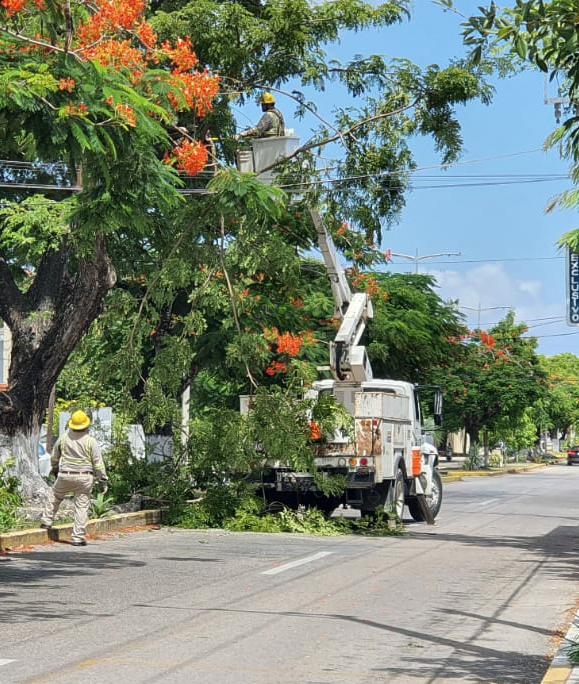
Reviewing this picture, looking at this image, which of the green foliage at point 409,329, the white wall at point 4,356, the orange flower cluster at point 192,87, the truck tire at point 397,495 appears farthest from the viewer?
the white wall at point 4,356

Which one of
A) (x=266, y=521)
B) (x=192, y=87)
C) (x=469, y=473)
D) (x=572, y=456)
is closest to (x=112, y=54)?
(x=192, y=87)

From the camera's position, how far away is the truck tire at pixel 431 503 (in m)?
24.1

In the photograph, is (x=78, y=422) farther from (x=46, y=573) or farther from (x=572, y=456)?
(x=572, y=456)

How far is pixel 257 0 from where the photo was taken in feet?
75.7

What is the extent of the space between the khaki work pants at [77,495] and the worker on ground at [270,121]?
736 centimetres

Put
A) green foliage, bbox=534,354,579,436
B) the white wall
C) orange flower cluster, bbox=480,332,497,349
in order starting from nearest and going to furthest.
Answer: the white wall
orange flower cluster, bbox=480,332,497,349
green foliage, bbox=534,354,579,436

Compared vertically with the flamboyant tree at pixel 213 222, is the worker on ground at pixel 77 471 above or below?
below

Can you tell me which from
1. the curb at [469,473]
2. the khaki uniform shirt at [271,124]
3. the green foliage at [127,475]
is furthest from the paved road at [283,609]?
the curb at [469,473]

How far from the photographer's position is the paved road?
8570mm

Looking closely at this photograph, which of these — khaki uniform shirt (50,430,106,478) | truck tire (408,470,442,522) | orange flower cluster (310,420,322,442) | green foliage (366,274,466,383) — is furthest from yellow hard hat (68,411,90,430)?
green foliage (366,274,466,383)

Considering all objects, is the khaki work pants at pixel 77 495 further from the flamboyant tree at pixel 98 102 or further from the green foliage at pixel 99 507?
the flamboyant tree at pixel 98 102

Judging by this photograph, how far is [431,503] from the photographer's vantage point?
81.3 ft

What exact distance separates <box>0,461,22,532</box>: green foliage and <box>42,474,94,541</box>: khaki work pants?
0.52 meters

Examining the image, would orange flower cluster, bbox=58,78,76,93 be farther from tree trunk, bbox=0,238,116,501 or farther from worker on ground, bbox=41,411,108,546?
tree trunk, bbox=0,238,116,501
